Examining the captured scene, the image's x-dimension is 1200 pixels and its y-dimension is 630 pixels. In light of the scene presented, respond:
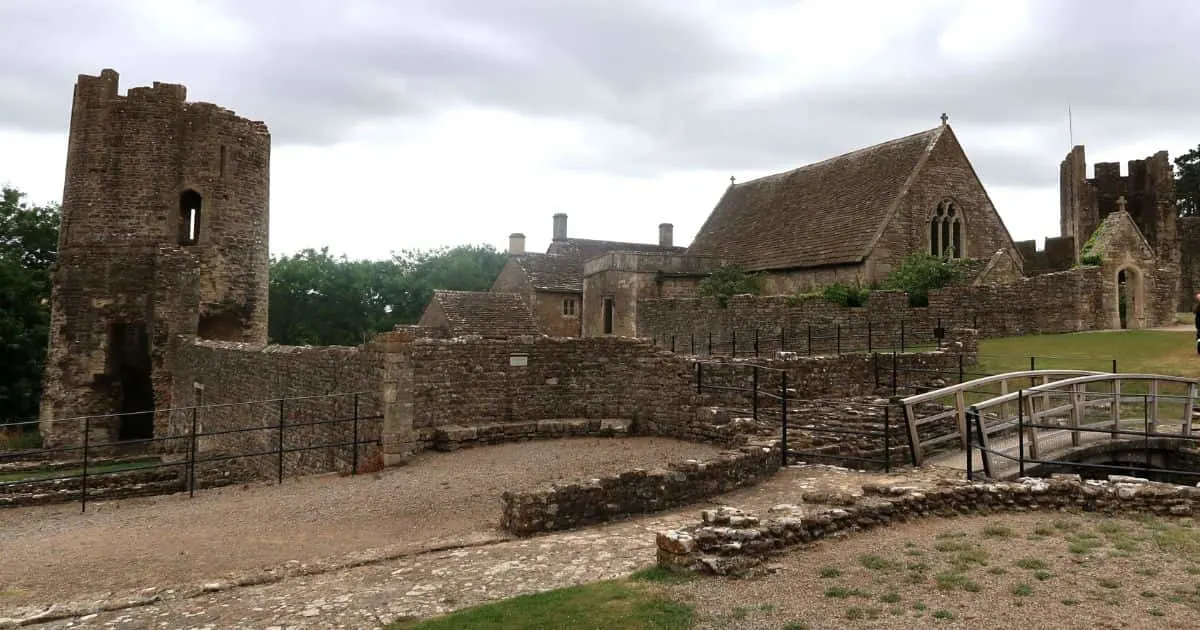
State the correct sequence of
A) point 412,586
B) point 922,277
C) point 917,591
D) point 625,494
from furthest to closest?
point 922,277
point 625,494
point 412,586
point 917,591

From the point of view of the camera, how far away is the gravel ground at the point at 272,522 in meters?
8.05

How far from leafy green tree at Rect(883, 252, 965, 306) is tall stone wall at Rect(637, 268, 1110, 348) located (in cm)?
73

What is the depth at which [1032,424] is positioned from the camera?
408 inches

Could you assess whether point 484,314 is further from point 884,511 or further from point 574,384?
point 884,511

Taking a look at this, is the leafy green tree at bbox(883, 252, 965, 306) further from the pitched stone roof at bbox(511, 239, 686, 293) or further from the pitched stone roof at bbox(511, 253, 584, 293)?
the pitched stone roof at bbox(511, 253, 584, 293)

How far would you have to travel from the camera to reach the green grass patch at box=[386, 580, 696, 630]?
5895mm

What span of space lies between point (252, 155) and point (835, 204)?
939 inches

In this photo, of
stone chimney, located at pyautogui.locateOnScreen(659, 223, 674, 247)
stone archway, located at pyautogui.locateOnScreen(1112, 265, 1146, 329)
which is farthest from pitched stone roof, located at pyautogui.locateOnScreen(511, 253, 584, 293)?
stone archway, located at pyautogui.locateOnScreen(1112, 265, 1146, 329)

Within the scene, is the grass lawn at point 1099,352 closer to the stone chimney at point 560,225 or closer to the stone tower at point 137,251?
the stone tower at point 137,251

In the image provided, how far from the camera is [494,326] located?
31.2 metres

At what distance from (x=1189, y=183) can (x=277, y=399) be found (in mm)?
67270

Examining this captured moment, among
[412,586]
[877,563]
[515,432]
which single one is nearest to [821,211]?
[515,432]

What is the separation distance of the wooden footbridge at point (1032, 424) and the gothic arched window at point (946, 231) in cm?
1595

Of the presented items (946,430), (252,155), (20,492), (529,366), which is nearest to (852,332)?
(946,430)
